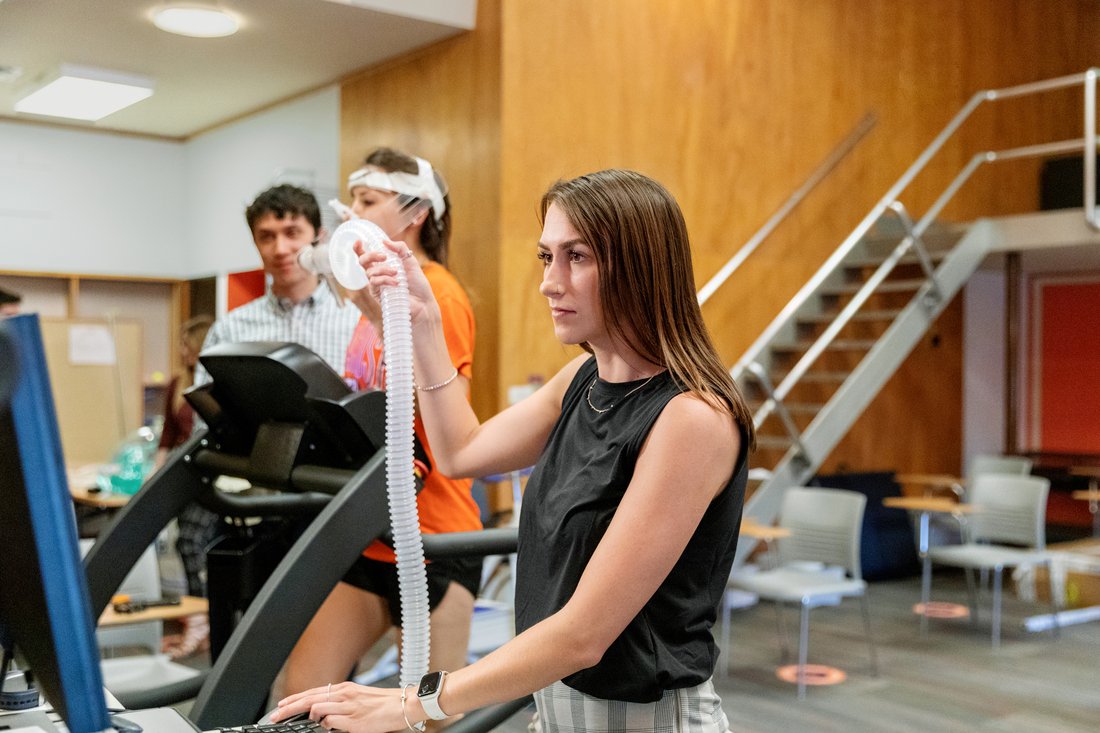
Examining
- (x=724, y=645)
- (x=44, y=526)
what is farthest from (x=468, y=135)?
(x=44, y=526)

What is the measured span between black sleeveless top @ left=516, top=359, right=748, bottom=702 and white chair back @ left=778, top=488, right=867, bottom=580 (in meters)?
4.00

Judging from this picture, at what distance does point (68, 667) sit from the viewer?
897 millimetres

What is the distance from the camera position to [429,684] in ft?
4.12

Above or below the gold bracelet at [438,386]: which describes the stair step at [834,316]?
above

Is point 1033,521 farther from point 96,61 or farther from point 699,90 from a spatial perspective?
point 96,61

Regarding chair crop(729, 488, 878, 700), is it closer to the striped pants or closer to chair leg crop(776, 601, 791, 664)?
chair leg crop(776, 601, 791, 664)

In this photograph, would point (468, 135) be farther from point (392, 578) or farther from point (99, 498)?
point (392, 578)

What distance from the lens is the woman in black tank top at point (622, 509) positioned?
4.15ft

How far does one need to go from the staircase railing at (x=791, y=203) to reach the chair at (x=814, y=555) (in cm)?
134

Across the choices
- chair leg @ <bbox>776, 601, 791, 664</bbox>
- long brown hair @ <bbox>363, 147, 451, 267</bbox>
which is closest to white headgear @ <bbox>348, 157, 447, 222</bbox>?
long brown hair @ <bbox>363, 147, 451, 267</bbox>

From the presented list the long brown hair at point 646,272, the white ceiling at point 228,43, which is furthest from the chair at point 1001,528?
the long brown hair at point 646,272

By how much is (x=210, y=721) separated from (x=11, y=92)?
6.64m

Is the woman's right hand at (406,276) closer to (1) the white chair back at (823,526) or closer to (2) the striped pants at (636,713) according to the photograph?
(2) the striped pants at (636,713)

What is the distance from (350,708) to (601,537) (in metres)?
0.37
